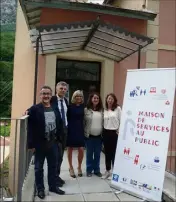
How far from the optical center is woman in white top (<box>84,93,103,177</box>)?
482 cm

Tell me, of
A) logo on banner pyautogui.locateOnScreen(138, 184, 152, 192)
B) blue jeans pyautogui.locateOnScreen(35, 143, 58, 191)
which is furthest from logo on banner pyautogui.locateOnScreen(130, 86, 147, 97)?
blue jeans pyautogui.locateOnScreen(35, 143, 58, 191)

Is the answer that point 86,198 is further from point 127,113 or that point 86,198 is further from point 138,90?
Result: point 138,90

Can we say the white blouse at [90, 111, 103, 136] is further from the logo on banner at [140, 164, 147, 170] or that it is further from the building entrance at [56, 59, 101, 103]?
the building entrance at [56, 59, 101, 103]

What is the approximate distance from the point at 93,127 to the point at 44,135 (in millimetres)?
1228

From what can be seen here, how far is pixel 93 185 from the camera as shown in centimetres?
459

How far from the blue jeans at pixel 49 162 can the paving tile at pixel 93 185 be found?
61cm

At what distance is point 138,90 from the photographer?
4383 mm

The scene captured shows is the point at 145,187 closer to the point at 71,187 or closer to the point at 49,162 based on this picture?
the point at 71,187

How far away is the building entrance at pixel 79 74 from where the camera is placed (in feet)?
25.5

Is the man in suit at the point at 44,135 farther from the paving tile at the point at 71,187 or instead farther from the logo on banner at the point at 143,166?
the logo on banner at the point at 143,166

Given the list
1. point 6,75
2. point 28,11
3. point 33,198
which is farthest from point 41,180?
point 6,75

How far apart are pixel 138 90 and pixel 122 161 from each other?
1.15m

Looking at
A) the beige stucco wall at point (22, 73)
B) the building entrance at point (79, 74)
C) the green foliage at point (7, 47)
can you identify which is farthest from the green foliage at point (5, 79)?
the building entrance at point (79, 74)

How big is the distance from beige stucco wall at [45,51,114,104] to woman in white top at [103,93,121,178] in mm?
2714
